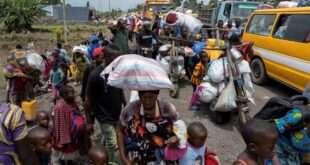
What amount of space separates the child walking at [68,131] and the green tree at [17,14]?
23.9 metres

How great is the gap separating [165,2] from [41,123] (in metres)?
18.8

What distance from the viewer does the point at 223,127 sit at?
514 centimetres

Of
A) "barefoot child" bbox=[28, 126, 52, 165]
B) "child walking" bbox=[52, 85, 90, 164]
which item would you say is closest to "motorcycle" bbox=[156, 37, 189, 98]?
"child walking" bbox=[52, 85, 90, 164]

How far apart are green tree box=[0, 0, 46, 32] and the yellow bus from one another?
2163 cm

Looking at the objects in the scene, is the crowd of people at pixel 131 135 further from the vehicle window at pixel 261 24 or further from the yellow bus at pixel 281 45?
the vehicle window at pixel 261 24

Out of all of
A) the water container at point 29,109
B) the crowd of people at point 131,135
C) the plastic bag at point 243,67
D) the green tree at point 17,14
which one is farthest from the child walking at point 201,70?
the green tree at point 17,14

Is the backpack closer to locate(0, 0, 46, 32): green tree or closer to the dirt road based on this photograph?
the dirt road

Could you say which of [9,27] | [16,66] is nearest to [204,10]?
[16,66]

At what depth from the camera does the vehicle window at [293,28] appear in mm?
5895

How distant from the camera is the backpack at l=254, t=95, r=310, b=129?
7.04ft

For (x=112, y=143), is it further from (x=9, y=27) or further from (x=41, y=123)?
(x=9, y=27)

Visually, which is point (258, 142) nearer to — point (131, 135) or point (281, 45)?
point (131, 135)

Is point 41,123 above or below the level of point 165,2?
below

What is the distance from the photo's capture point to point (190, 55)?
7.27 m
